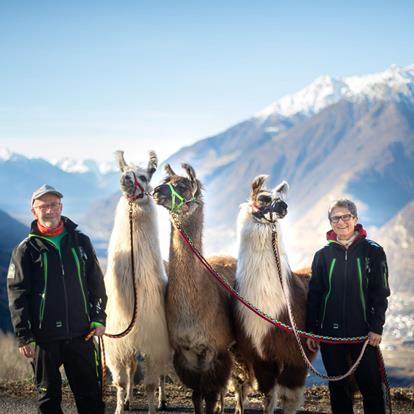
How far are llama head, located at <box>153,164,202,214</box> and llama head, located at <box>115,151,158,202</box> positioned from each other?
0.22m

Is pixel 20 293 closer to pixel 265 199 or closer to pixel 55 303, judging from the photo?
pixel 55 303

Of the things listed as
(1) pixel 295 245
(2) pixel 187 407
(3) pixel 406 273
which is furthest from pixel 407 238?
(2) pixel 187 407

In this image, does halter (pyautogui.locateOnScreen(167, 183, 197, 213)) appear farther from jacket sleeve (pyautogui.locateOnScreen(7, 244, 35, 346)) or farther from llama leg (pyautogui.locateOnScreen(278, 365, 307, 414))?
llama leg (pyautogui.locateOnScreen(278, 365, 307, 414))

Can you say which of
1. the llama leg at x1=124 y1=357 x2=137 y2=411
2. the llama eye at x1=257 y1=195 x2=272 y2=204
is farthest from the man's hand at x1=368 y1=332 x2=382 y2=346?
the llama leg at x1=124 y1=357 x2=137 y2=411

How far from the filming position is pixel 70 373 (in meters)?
4.61

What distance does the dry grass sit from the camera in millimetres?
8820

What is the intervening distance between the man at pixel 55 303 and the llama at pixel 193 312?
0.85 meters

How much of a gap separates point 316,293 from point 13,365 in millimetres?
6356

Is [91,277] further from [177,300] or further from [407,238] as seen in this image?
[407,238]

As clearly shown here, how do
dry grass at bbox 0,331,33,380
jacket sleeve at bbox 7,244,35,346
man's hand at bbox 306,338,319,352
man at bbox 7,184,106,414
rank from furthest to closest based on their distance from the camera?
dry grass at bbox 0,331,33,380 → man's hand at bbox 306,338,319,352 → man at bbox 7,184,106,414 → jacket sleeve at bbox 7,244,35,346

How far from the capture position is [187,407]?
662 centimetres

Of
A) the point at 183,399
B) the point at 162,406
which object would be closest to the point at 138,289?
the point at 162,406

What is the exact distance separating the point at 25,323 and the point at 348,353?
2396mm

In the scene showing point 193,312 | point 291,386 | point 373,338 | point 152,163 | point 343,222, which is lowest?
point 291,386
